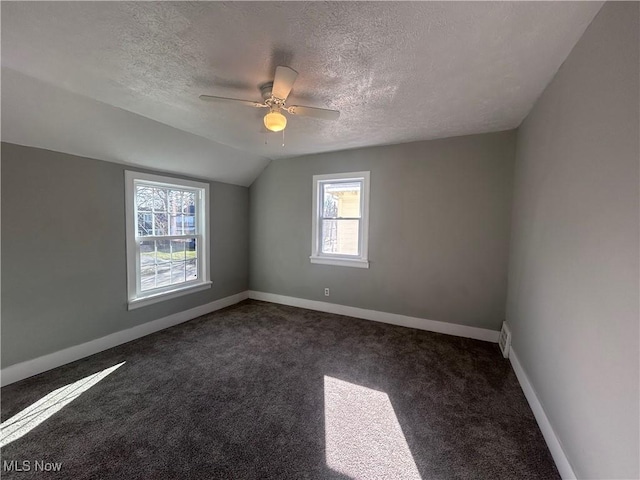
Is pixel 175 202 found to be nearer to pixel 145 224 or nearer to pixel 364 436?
pixel 145 224

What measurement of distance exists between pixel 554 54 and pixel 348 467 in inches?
110

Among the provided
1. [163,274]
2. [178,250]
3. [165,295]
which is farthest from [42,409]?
[178,250]

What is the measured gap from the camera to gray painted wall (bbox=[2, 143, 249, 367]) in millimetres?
2232

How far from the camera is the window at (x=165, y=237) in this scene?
3117 millimetres

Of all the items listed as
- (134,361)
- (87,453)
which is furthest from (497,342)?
(134,361)

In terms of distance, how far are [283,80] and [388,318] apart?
3.17 meters

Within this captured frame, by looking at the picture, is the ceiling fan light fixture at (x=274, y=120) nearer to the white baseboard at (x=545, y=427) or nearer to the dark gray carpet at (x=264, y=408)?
the dark gray carpet at (x=264, y=408)

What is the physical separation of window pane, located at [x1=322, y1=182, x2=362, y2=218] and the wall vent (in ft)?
7.30

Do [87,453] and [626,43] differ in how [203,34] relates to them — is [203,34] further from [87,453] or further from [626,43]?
[87,453]

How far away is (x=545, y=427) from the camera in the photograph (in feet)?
5.63

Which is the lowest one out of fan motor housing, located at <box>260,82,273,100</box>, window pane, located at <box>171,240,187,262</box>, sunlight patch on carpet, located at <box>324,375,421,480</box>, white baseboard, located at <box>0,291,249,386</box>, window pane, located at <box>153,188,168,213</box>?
sunlight patch on carpet, located at <box>324,375,421,480</box>

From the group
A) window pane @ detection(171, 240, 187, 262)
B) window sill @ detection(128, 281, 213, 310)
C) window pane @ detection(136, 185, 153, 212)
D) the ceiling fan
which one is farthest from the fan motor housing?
window sill @ detection(128, 281, 213, 310)

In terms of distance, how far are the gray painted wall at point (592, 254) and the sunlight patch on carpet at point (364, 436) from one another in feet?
2.94

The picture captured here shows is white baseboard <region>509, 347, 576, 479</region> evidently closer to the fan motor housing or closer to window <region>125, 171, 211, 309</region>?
the fan motor housing
